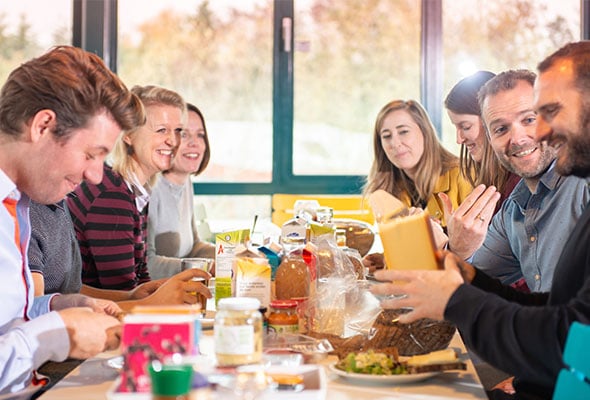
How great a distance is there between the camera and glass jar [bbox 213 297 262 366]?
1.43 meters

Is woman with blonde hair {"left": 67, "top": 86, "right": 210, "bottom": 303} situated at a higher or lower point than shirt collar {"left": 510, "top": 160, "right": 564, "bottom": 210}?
lower

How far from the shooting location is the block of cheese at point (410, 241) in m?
1.66

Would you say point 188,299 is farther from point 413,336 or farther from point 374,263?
point 374,263

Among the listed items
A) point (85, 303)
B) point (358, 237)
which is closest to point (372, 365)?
point (85, 303)

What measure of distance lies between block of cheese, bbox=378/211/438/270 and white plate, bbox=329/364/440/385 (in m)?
0.23

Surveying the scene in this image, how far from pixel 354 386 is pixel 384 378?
62 mm

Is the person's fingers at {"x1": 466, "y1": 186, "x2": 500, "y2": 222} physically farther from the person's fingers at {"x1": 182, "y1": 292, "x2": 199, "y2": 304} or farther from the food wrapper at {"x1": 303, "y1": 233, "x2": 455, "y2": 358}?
the person's fingers at {"x1": 182, "y1": 292, "x2": 199, "y2": 304}

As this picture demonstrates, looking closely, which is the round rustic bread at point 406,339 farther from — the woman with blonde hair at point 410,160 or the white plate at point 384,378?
the woman with blonde hair at point 410,160

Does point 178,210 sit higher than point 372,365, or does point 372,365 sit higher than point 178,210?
point 178,210

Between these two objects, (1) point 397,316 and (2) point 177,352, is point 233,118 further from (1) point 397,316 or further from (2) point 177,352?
(2) point 177,352

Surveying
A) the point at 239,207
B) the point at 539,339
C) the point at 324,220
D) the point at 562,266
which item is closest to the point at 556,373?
the point at 539,339

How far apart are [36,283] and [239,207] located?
3.96m

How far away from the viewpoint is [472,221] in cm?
257

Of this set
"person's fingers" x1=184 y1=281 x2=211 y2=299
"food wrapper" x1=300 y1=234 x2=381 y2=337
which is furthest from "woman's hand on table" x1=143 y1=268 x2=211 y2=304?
"food wrapper" x1=300 y1=234 x2=381 y2=337
